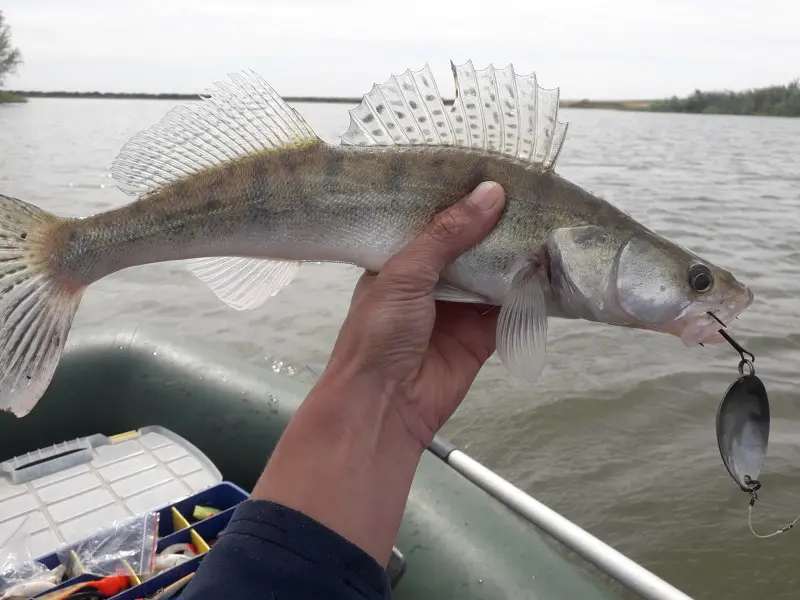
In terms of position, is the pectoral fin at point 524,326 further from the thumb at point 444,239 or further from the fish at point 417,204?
the thumb at point 444,239

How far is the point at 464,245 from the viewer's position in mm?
2217

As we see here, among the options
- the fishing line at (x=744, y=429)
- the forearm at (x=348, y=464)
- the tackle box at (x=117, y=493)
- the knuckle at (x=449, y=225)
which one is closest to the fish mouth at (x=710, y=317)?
the fishing line at (x=744, y=429)

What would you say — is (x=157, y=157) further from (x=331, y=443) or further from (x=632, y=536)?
(x=632, y=536)

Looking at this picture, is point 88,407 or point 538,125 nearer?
point 538,125

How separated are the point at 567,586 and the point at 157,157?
2.35 metres

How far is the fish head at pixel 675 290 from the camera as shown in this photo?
2197mm

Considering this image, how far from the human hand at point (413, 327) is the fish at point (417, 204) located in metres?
0.11

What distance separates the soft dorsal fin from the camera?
7.71 feet

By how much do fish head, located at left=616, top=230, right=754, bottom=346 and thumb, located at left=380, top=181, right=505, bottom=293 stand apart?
20.2 inches

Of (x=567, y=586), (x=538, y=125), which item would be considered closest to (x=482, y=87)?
(x=538, y=125)

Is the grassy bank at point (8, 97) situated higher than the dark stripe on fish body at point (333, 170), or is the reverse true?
the grassy bank at point (8, 97)

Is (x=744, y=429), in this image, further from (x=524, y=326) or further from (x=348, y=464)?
(x=348, y=464)

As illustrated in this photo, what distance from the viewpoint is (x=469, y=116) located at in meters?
2.36

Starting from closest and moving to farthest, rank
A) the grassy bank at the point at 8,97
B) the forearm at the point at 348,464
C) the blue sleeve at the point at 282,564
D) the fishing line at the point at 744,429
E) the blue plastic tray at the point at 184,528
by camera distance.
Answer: the blue sleeve at the point at 282,564, the forearm at the point at 348,464, the fishing line at the point at 744,429, the blue plastic tray at the point at 184,528, the grassy bank at the point at 8,97
